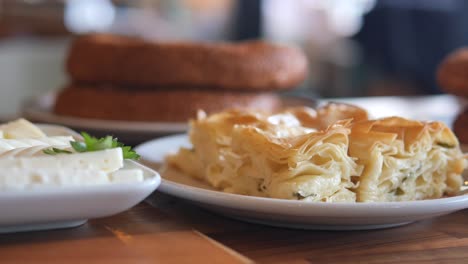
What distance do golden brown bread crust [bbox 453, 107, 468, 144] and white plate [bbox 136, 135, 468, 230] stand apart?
1.60 ft

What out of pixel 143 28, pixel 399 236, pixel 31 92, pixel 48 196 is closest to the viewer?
pixel 48 196

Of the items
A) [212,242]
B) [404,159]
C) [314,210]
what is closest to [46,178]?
[212,242]

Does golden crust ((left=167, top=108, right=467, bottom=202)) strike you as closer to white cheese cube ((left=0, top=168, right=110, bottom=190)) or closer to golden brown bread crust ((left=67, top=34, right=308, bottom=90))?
white cheese cube ((left=0, top=168, right=110, bottom=190))

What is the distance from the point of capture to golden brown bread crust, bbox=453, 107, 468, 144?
1196 millimetres

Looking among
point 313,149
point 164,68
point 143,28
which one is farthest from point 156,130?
point 143,28

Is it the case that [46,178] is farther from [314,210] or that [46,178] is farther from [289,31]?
[289,31]

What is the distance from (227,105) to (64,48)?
2.98 metres

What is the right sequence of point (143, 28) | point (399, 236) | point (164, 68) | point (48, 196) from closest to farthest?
point (48, 196) → point (399, 236) → point (164, 68) → point (143, 28)

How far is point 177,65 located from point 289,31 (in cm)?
475

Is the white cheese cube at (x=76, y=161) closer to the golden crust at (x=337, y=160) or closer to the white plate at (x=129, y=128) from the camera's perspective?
the golden crust at (x=337, y=160)

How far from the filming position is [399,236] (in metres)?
0.73

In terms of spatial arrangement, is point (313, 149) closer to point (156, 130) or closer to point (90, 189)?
point (90, 189)

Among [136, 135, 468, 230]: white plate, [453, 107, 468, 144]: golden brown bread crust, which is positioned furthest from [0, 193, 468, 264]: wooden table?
[453, 107, 468, 144]: golden brown bread crust

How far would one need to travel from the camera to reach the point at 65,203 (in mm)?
580
